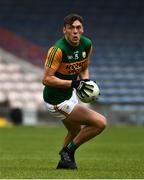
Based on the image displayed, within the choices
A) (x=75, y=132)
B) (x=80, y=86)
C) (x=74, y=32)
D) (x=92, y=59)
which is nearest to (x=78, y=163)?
(x=75, y=132)

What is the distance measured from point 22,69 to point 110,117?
15.0 ft

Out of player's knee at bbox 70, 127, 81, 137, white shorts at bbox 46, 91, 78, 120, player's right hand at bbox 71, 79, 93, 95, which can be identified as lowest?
player's knee at bbox 70, 127, 81, 137

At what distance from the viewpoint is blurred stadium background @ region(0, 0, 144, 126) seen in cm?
2880

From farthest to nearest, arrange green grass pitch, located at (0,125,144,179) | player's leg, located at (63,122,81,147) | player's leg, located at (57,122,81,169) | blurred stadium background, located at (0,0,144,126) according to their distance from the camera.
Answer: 1. blurred stadium background, located at (0,0,144,126)
2. player's leg, located at (63,122,81,147)
3. player's leg, located at (57,122,81,169)
4. green grass pitch, located at (0,125,144,179)

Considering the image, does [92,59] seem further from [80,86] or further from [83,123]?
[80,86]

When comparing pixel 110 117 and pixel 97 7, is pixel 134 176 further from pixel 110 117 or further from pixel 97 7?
pixel 97 7

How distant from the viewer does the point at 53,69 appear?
9.23m

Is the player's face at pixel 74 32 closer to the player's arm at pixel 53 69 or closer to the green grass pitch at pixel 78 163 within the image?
the player's arm at pixel 53 69

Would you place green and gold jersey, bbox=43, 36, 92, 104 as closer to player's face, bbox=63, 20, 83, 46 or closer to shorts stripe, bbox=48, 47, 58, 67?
shorts stripe, bbox=48, 47, 58, 67

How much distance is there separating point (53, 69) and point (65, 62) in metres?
0.24

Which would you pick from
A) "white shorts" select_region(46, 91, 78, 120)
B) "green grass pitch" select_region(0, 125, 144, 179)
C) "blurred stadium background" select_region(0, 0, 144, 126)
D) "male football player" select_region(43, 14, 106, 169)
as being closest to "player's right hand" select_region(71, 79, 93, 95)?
"male football player" select_region(43, 14, 106, 169)

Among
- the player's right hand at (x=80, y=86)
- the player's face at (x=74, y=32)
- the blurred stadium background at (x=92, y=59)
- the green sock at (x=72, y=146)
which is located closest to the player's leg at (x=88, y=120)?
the green sock at (x=72, y=146)

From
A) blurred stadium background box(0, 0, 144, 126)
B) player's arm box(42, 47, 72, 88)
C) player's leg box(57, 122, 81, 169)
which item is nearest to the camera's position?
player's arm box(42, 47, 72, 88)

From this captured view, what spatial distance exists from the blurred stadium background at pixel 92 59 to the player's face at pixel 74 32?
61.9 ft
